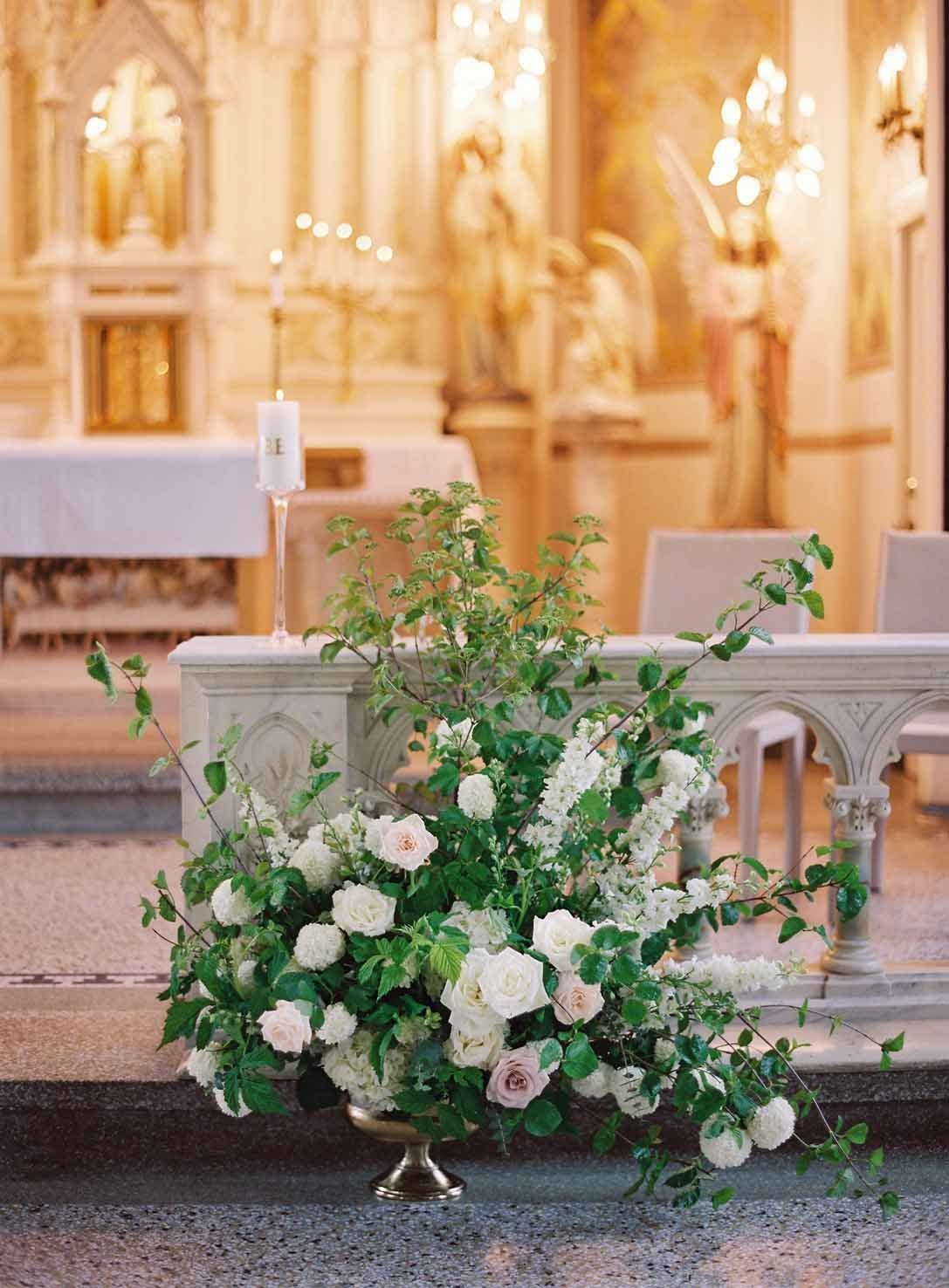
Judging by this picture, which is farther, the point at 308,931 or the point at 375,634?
the point at 375,634

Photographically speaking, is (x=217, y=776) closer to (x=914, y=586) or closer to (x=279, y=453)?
(x=279, y=453)

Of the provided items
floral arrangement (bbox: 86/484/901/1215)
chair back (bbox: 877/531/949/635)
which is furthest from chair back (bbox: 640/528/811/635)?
floral arrangement (bbox: 86/484/901/1215)

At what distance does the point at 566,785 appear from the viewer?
2.71m

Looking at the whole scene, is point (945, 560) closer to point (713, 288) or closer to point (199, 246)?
point (713, 288)

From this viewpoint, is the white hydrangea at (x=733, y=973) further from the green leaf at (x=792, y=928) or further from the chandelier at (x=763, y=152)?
the chandelier at (x=763, y=152)

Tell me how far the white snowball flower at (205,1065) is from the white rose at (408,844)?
39 centimetres

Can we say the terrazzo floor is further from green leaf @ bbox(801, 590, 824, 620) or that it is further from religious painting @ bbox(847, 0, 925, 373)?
religious painting @ bbox(847, 0, 925, 373)

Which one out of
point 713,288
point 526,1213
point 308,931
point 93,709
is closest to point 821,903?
point 526,1213

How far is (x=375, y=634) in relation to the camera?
293cm

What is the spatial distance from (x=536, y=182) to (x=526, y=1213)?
5438 mm

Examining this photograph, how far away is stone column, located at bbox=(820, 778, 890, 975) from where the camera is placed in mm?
3143

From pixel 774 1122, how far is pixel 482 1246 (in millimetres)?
454

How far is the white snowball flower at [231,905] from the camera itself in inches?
107

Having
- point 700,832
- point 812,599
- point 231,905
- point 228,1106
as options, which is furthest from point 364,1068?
point 812,599
